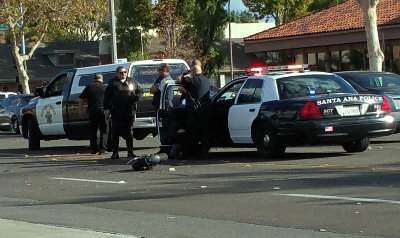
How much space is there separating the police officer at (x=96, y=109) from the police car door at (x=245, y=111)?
12.0 ft

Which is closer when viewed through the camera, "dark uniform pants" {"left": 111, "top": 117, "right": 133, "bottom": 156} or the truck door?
the truck door

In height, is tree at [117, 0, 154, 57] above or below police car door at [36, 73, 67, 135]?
above

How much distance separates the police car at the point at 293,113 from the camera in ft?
44.8

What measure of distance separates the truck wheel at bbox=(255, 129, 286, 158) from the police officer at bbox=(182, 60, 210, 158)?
1200 mm

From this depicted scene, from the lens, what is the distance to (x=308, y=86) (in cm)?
1433

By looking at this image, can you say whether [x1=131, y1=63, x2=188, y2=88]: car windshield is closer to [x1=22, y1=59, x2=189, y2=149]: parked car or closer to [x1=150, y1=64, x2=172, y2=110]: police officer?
[x1=22, y1=59, x2=189, y2=149]: parked car

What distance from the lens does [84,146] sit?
70.3 feet

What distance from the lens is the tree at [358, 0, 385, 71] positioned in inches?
1169

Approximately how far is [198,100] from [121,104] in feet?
5.66

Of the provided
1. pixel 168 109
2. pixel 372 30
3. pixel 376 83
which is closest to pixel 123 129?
pixel 168 109

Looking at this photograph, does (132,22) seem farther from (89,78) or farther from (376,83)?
(376,83)

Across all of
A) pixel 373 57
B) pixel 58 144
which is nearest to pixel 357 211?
pixel 58 144

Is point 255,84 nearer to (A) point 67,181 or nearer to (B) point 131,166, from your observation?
(B) point 131,166

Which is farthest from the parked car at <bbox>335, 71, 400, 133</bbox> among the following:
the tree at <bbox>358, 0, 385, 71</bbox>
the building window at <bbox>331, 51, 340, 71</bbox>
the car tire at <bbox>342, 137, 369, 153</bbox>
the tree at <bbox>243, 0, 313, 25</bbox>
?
the tree at <bbox>243, 0, 313, 25</bbox>
